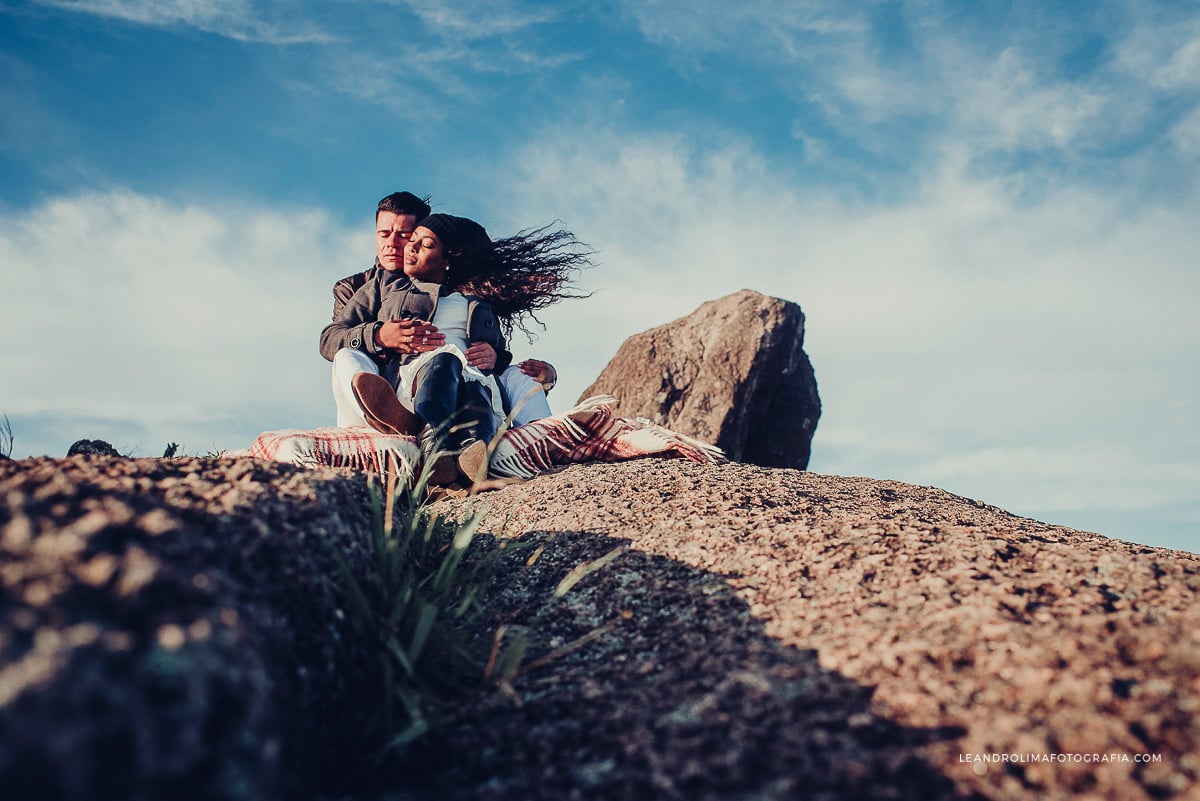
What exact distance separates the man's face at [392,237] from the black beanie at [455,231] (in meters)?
0.10

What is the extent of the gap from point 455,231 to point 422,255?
0.31 m

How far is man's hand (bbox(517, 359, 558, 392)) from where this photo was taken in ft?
15.1

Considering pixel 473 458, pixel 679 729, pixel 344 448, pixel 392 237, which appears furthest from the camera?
pixel 392 237

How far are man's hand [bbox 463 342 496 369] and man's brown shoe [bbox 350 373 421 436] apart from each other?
74cm

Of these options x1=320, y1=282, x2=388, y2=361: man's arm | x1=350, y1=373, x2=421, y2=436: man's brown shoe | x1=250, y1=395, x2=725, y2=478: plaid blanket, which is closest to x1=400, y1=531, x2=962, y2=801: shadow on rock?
x1=350, y1=373, x2=421, y2=436: man's brown shoe

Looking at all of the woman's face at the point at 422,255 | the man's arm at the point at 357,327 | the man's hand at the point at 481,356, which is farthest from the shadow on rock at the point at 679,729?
the woman's face at the point at 422,255

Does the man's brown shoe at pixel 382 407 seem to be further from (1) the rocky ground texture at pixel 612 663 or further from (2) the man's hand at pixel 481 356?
(1) the rocky ground texture at pixel 612 663

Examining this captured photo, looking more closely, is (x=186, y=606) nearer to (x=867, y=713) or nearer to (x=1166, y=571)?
(x=867, y=713)

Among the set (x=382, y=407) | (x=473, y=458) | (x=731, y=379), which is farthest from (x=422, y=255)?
(x=731, y=379)

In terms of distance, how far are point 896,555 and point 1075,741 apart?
82cm

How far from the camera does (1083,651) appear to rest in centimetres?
124

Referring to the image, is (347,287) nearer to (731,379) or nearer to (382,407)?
(382,407)

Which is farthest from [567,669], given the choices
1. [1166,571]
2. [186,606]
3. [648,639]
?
[1166,571]

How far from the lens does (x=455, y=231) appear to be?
191 inches
